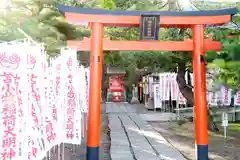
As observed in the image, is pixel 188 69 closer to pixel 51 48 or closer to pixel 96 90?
pixel 51 48

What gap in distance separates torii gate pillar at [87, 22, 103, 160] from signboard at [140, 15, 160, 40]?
0.94 metres

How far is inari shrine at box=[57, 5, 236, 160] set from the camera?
752cm

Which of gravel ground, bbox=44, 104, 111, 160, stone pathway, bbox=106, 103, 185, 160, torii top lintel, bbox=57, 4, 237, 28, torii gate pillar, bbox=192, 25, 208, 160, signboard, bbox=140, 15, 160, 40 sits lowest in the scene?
gravel ground, bbox=44, 104, 111, 160

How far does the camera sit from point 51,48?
→ 12281mm

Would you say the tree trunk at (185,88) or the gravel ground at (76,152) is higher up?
the tree trunk at (185,88)

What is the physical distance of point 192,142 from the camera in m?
10.5

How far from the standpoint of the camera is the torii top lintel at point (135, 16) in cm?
767

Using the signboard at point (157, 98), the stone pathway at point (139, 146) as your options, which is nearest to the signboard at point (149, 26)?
the stone pathway at point (139, 146)

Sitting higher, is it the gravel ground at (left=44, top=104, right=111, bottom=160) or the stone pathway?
the stone pathway

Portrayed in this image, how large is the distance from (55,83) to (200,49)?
3.36m

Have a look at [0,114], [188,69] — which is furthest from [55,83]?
[188,69]

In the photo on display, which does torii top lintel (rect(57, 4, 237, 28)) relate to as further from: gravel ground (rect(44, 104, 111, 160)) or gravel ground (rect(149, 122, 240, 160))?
gravel ground (rect(149, 122, 240, 160))

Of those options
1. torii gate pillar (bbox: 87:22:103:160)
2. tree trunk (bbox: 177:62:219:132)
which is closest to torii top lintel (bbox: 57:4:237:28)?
torii gate pillar (bbox: 87:22:103:160)

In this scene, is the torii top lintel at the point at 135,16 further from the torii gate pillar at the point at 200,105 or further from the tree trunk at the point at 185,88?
the tree trunk at the point at 185,88
